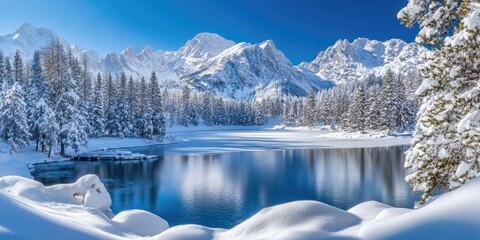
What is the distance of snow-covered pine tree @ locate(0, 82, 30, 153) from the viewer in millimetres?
37031

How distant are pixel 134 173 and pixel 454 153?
30459mm

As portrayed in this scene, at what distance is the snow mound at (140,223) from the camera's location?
10.2 m

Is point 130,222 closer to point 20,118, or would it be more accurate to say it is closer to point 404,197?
point 404,197

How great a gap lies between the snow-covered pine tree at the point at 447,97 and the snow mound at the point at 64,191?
38.3 feet

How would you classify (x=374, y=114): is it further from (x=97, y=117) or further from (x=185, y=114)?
(x=185, y=114)

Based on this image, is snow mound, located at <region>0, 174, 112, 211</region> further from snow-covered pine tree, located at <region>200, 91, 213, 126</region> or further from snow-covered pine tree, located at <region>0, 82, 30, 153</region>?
snow-covered pine tree, located at <region>200, 91, 213, 126</region>

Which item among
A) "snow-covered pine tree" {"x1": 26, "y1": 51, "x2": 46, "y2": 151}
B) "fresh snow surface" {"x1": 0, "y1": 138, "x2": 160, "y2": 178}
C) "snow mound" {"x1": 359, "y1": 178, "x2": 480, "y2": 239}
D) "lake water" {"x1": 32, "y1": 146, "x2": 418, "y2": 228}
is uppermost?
"snow-covered pine tree" {"x1": 26, "y1": 51, "x2": 46, "y2": 151}

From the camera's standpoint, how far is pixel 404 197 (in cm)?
2300

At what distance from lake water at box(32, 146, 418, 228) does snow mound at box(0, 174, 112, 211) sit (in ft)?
18.4

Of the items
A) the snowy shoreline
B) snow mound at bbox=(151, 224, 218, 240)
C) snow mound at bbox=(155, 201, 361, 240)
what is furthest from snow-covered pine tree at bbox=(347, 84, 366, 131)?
snow mound at bbox=(151, 224, 218, 240)

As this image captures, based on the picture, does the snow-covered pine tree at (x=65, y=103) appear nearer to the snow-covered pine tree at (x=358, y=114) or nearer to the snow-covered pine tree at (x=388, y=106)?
the snow-covered pine tree at (x=388, y=106)

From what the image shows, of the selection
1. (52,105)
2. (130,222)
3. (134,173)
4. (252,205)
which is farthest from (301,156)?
(130,222)

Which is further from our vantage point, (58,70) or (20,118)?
(58,70)

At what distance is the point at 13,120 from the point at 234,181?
25895 mm
